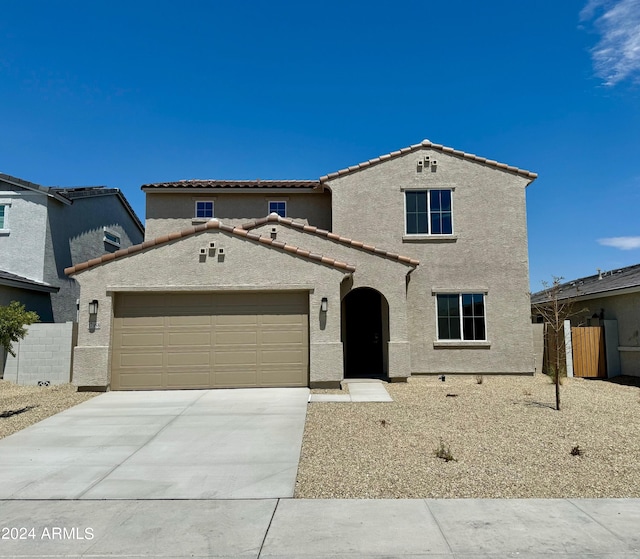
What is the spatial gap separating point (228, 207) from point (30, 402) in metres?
9.61

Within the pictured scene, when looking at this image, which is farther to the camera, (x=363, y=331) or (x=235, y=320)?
(x=363, y=331)

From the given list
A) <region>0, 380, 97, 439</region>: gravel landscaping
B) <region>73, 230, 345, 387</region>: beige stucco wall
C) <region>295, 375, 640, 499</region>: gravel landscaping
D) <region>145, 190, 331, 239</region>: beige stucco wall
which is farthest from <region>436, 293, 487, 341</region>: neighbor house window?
<region>0, 380, 97, 439</region>: gravel landscaping

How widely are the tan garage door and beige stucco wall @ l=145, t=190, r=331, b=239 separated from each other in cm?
617

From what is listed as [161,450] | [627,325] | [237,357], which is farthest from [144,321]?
[627,325]

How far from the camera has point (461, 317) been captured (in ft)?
52.1

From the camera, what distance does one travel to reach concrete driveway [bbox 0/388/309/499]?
5875mm

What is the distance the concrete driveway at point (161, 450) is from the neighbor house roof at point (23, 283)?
7.68 m

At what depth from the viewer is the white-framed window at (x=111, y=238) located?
23281mm

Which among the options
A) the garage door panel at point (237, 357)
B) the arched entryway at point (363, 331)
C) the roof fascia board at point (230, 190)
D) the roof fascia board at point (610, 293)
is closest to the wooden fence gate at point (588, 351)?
the roof fascia board at point (610, 293)

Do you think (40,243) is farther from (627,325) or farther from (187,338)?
(627,325)

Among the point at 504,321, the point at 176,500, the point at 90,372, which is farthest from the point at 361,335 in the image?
the point at 176,500

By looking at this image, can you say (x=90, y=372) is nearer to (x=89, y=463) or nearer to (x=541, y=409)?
(x=89, y=463)

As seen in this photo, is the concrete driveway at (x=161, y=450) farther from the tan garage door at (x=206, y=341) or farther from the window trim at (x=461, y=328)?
the window trim at (x=461, y=328)

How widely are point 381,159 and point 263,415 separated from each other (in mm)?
10144
